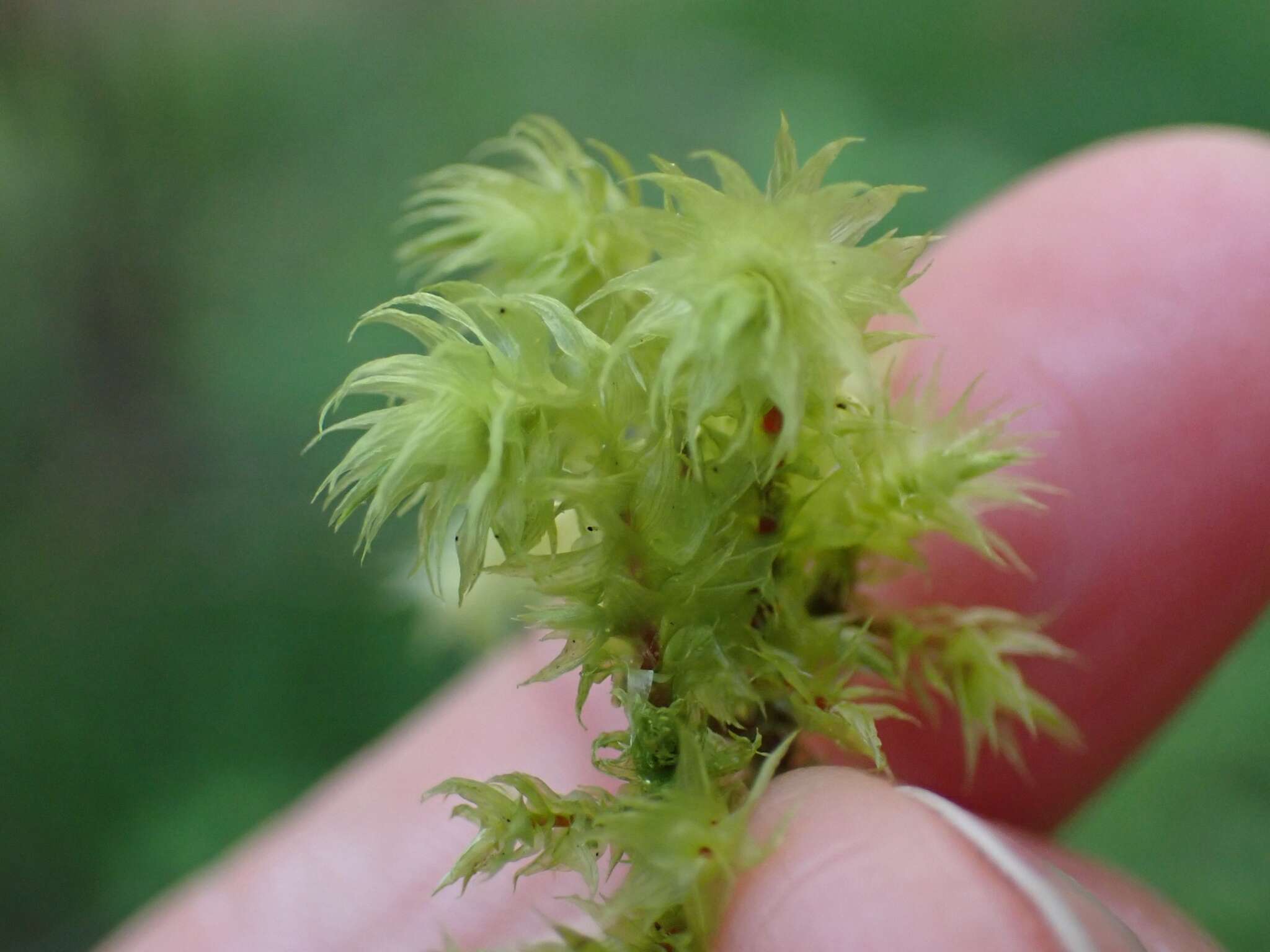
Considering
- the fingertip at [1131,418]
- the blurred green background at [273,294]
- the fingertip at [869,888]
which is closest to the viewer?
the fingertip at [869,888]

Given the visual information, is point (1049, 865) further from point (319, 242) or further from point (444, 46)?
point (444, 46)

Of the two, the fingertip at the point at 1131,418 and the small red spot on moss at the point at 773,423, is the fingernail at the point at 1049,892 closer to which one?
the small red spot on moss at the point at 773,423

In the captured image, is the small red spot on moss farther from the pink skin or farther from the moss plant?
the pink skin

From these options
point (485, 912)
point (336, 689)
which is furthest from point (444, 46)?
point (485, 912)

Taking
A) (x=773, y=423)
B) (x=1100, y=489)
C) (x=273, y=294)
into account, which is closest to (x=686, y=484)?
(x=773, y=423)

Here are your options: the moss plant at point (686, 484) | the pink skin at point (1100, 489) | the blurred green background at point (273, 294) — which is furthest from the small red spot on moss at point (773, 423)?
the blurred green background at point (273, 294)

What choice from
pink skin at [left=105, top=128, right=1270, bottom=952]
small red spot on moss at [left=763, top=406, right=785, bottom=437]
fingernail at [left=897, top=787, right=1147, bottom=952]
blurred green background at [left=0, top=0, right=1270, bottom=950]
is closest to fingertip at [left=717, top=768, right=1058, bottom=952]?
fingernail at [left=897, top=787, right=1147, bottom=952]
